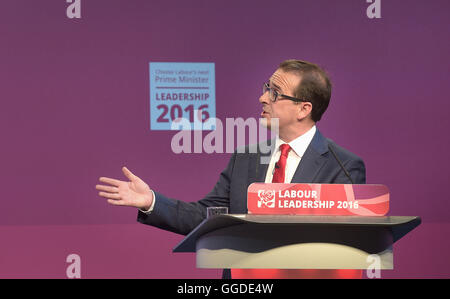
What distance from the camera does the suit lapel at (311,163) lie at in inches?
92.6

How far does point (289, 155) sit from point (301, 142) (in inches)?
3.2

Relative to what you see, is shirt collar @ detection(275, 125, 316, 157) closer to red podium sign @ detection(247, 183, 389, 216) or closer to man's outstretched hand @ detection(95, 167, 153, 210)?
man's outstretched hand @ detection(95, 167, 153, 210)

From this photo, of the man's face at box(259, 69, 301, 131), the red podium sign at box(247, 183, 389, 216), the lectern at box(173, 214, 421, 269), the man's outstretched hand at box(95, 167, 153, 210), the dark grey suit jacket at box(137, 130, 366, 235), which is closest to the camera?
the lectern at box(173, 214, 421, 269)

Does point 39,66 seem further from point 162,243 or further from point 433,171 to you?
point 433,171

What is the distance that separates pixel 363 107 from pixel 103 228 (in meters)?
1.85

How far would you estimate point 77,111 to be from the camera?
157 inches

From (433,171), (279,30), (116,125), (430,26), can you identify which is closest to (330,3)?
(279,30)

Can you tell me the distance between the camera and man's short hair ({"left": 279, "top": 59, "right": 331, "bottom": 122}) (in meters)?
2.57

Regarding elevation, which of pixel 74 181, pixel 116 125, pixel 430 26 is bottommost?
pixel 74 181

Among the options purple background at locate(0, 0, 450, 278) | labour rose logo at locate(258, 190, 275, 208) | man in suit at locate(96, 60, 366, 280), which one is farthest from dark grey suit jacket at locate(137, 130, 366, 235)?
purple background at locate(0, 0, 450, 278)

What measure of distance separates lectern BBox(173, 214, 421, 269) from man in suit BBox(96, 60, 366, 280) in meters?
0.70

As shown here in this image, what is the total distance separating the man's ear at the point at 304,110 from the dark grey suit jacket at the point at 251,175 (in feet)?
0.32

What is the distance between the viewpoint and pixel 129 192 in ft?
6.28

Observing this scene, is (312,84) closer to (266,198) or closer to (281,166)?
(281,166)
